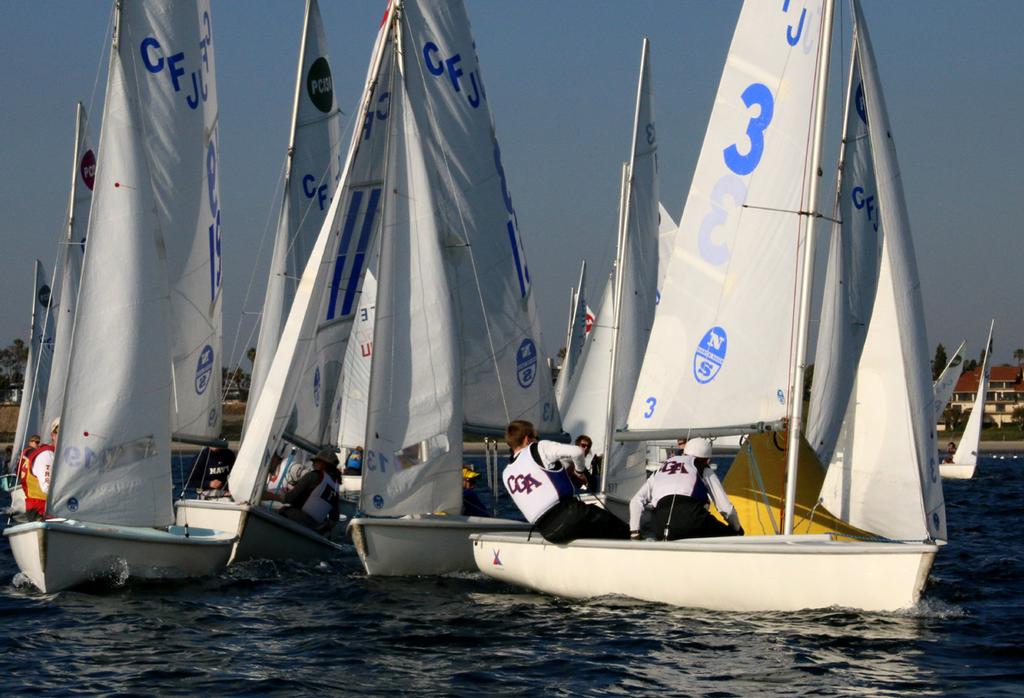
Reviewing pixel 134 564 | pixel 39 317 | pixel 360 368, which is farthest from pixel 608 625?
pixel 39 317

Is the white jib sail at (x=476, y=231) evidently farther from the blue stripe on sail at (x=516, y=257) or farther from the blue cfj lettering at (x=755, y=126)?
the blue cfj lettering at (x=755, y=126)

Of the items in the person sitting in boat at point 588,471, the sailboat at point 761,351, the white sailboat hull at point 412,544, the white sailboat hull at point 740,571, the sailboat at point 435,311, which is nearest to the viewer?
the white sailboat hull at point 740,571

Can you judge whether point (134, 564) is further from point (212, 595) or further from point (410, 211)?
point (410, 211)

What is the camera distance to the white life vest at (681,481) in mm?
12281

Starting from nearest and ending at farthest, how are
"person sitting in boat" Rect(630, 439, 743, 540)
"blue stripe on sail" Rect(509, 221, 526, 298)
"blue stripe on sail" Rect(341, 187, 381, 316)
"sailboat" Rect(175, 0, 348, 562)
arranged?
1. "person sitting in boat" Rect(630, 439, 743, 540)
2. "sailboat" Rect(175, 0, 348, 562)
3. "blue stripe on sail" Rect(341, 187, 381, 316)
4. "blue stripe on sail" Rect(509, 221, 526, 298)

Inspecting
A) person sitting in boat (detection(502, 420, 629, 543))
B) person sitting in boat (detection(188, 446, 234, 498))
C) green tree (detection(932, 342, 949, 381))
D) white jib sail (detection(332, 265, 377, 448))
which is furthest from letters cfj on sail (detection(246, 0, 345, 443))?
green tree (detection(932, 342, 949, 381))

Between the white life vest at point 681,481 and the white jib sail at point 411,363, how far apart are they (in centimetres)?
328

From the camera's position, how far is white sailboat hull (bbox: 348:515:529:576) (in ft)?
47.3

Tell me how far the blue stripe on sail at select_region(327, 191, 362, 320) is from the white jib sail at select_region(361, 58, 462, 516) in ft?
3.45

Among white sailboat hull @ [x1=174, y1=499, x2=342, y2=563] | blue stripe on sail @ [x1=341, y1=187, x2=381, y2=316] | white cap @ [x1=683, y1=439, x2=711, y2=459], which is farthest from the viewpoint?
blue stripe on sail @ [x1=341, y1=187, x2=381, y2=316]

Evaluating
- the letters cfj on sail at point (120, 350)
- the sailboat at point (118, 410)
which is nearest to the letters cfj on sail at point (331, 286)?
the sailboat at point (118, 410)

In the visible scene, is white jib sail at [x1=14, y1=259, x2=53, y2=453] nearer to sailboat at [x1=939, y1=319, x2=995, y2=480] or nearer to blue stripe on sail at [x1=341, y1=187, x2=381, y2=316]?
blue stripe on sail at [x1=341, y1=187, x2=381, y2=316]

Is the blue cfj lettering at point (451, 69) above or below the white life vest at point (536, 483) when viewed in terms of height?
above

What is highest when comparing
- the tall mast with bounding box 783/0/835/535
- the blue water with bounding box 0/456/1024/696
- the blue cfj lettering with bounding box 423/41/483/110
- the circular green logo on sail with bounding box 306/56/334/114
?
the circular green logo on sail with bounding box 306/56/334/114
